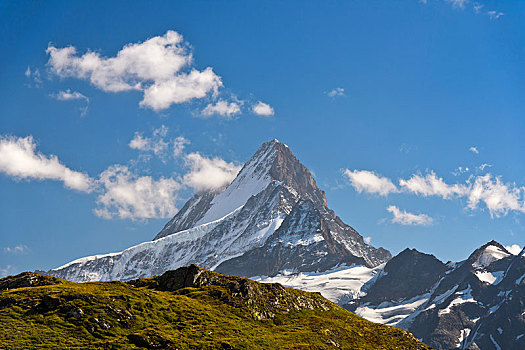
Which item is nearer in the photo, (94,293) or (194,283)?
(94,293)

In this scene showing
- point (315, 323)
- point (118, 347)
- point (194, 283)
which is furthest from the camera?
point (194, 283)

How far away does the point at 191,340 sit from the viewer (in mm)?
120062

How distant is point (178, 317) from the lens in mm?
133125

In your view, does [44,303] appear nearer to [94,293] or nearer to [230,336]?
[94,293]

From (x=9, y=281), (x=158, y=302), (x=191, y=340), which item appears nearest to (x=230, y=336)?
(x=191, y=340)

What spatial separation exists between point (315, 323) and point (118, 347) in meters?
58.1

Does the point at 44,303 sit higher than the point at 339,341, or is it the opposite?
the point at 44,303

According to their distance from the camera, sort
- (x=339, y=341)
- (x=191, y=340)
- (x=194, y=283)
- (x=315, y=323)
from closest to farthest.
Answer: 1. (x=191, y=340)
2. (x=339, y=341)
3. (x=315, y=323)
4. (x=194, y=283)

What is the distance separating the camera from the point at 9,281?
472 feet

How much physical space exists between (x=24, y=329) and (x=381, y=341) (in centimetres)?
8463

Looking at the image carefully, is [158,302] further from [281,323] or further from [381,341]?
[381,341]

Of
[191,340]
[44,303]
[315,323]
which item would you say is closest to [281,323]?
[315,323]

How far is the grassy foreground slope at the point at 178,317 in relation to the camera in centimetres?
11331

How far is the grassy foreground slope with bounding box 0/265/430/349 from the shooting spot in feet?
372
